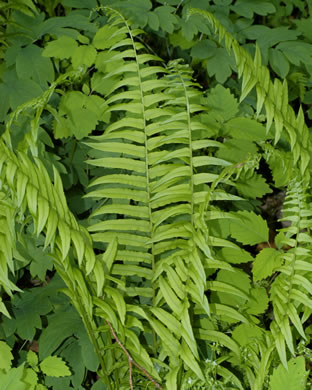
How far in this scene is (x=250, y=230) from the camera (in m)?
1.71

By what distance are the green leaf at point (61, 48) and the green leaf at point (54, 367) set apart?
976 millimetres

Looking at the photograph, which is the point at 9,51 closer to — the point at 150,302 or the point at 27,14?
the point at 27,14

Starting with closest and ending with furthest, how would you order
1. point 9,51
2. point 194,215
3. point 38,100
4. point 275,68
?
point 38,100
point 194,215
point 9,51
point 275,68

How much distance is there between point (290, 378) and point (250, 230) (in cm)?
53

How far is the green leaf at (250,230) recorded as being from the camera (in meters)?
1.69

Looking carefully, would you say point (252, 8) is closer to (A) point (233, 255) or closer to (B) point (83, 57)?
(B) point (83, 57)

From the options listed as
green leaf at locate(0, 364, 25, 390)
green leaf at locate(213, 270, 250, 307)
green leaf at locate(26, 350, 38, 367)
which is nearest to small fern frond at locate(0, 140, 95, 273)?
green leaf at locate(0, 364, 25, 390)

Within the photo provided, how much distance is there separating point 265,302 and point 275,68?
91 cm

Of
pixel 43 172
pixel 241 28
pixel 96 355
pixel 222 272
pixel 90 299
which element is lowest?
pixel 96 355

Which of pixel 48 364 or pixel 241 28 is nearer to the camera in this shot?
pixel 48 364

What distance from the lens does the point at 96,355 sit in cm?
164

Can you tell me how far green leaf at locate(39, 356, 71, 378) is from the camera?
1578 mm

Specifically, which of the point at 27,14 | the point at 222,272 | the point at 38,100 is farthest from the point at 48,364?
the point at 27,14

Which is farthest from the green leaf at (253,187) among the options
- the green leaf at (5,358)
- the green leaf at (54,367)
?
the green leaf at (5,358)
